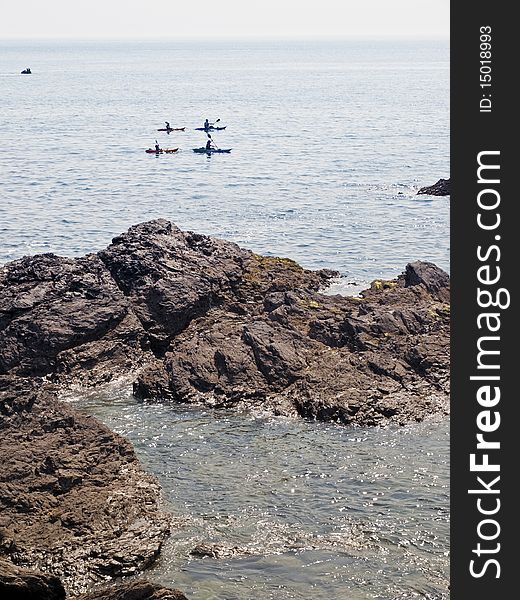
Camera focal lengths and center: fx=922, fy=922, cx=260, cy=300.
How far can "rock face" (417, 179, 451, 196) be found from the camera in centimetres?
6531

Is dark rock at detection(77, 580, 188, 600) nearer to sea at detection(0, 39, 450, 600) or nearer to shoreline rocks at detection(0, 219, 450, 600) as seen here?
sea at detection(0, 39, 450, 600)

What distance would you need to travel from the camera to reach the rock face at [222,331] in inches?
1083

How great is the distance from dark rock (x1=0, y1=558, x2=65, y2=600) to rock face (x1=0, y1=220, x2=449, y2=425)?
36.3 ft

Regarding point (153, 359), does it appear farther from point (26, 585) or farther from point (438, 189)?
point (438, 189)

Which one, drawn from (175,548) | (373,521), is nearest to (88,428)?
(175,548)

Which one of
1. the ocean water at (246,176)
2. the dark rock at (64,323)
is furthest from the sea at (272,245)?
the dark rock at (64,323)

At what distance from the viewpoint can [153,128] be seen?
115 meters

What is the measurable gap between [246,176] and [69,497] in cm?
5710

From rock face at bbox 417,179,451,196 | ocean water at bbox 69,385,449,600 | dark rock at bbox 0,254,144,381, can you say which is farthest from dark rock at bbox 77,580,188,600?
rock face at bbox 417,179,451,196

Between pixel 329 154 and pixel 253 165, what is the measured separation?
10186mm

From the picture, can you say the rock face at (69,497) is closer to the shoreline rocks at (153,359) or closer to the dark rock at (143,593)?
the shoreline rocks at (153,359)

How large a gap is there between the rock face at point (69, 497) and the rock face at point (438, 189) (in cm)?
4603

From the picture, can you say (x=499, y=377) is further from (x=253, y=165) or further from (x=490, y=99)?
(x=253, y=165)

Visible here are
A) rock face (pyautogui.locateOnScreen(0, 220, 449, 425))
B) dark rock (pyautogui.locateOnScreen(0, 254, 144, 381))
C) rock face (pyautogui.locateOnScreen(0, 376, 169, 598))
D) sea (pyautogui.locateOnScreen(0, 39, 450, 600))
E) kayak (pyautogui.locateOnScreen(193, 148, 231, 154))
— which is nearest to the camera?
rock face (pyautogui.locateOnScreen(0, 376, 169, 598))
